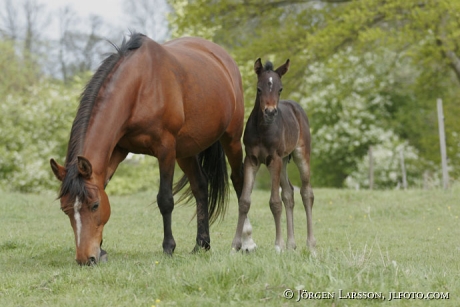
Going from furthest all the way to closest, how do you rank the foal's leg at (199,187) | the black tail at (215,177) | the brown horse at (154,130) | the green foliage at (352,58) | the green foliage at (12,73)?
1. the green foliage at (12,73)
2. the green foliage at (352,58)
3. the black tail at (215,177)
4. the foal's leg at (199,187)
5. the brown horse at (154,130)

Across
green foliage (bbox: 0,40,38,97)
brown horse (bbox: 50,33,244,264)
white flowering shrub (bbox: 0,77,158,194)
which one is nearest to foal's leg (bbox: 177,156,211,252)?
brown horse (bbox: 50,33,244,264)

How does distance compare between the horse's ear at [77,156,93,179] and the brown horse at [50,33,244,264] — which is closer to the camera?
the horse's ear at [77,156,93,179]

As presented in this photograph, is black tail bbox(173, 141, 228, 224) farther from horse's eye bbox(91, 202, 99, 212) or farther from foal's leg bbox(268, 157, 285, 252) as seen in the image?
horse's eye bbox(91, 202, 99, 212)

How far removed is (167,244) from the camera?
6223mm

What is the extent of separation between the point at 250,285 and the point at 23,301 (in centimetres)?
162

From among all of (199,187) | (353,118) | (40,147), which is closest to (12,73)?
(40,147)

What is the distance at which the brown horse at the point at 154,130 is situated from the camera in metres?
5.39

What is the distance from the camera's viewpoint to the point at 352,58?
26.6 metres

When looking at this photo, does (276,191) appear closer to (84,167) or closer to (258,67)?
(258,67)

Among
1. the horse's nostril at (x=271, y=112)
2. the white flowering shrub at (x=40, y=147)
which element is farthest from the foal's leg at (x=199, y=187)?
the white flowering shrub at (x=40, y=147)

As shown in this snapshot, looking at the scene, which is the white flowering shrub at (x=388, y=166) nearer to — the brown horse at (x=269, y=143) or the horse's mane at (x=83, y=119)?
the brown horse at (x=269, y=143)

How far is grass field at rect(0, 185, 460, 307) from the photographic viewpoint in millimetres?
4254

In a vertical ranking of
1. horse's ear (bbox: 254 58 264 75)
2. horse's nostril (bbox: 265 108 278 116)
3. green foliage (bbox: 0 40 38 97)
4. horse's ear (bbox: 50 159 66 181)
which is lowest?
horse's ear (bbox: 50 159 66 181)

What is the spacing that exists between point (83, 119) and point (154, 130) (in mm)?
682
